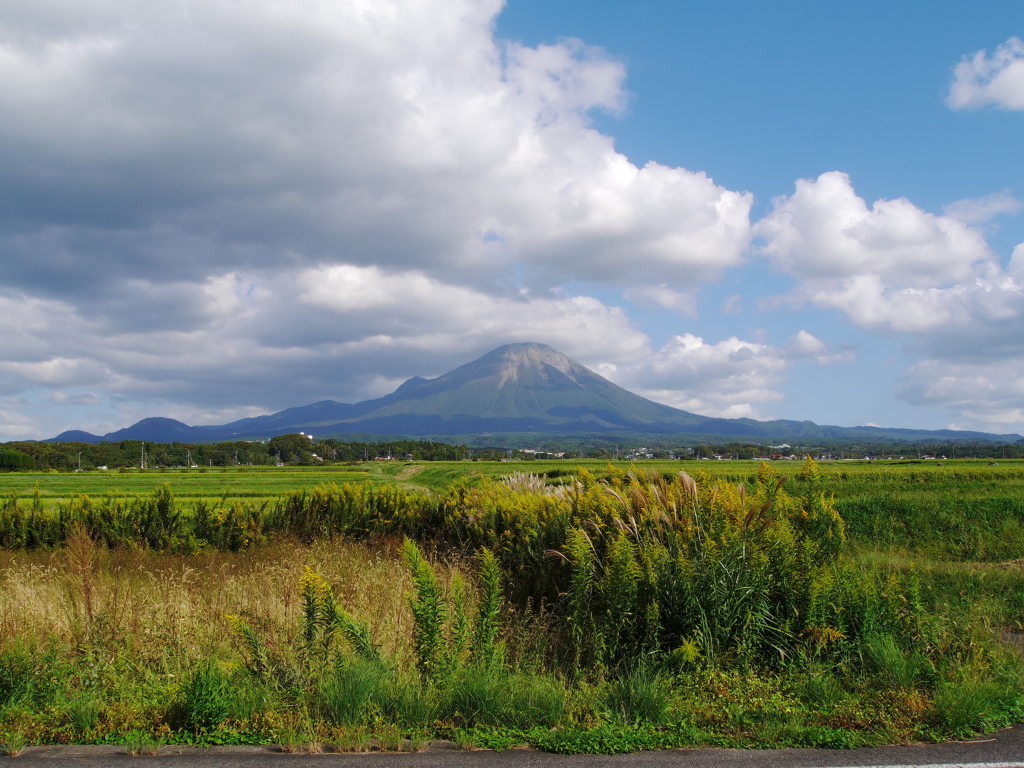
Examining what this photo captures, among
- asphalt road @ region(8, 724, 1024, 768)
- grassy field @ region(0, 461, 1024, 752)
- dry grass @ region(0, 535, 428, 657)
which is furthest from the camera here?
dry grass @ region(0, 535, 428, 657)

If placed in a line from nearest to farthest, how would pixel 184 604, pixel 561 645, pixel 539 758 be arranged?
pixel 539 758 → pixel 561 645 → pixel 184 604

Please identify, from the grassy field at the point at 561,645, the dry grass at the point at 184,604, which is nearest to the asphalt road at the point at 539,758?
the grassy field at the point at 561,645

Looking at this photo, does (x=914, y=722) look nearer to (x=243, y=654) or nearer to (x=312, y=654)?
(x=312, y=654)

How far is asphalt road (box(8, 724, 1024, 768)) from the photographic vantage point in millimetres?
3740

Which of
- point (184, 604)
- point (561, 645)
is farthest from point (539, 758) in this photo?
point (184, 604)

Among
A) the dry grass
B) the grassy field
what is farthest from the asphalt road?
the dry grass

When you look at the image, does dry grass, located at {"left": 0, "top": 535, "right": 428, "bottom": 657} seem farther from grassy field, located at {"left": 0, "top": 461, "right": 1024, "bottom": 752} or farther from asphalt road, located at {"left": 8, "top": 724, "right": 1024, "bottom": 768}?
asphalt road, located at {"left": 8, "top": 724, "right": 1024, "bottom": 768}

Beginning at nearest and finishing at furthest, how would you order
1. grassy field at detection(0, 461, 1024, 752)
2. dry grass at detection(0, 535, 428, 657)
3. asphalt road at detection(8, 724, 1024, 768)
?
asphalt road at detection(8, 724, 1024, 768) → grassy field at detection(0, 461, 1024, 752) → dry grass at detection(0, 535, 428, 657)

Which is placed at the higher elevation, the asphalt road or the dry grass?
the dry grass

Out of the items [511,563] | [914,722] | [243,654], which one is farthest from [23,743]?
[914,722]

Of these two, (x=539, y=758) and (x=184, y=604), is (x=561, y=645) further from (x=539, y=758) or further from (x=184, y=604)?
(x=184, y=604)

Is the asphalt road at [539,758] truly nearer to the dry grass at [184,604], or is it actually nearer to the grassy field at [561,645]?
the grassy field at [561,645]

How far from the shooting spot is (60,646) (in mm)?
5578

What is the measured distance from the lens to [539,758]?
3846 millimetres
